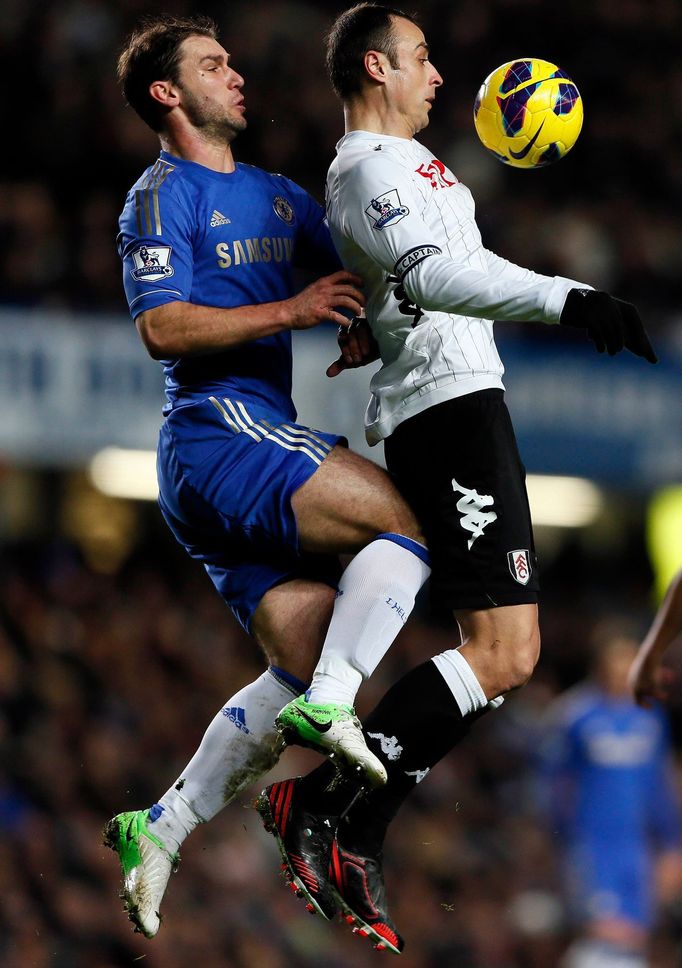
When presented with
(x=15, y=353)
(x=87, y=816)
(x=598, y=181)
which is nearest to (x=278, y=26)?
(x=598, y=181)

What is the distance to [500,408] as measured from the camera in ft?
14.5

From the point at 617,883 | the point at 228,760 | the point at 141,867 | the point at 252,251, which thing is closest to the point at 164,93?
the point at 252,251

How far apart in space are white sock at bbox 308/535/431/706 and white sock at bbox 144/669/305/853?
38 cm

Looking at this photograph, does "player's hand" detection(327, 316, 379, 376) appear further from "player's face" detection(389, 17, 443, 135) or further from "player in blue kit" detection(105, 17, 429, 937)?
"player's face" detection(389, 17, 443, 135)

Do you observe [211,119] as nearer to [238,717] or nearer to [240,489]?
[240,489]

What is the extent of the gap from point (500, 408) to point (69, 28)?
9.55 m

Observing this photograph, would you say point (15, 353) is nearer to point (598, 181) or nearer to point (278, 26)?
point (278, 26)

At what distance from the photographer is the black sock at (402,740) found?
432 centimetres

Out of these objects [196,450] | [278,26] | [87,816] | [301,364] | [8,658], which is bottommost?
[87,816]

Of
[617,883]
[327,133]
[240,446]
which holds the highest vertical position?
[327,133]

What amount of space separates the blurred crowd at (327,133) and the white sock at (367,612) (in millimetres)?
7079

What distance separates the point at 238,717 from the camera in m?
4.71

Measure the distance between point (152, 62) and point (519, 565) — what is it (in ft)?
6.05

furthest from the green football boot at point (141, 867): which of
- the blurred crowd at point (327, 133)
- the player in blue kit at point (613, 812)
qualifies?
the blurred crowd at point (327, 133)
